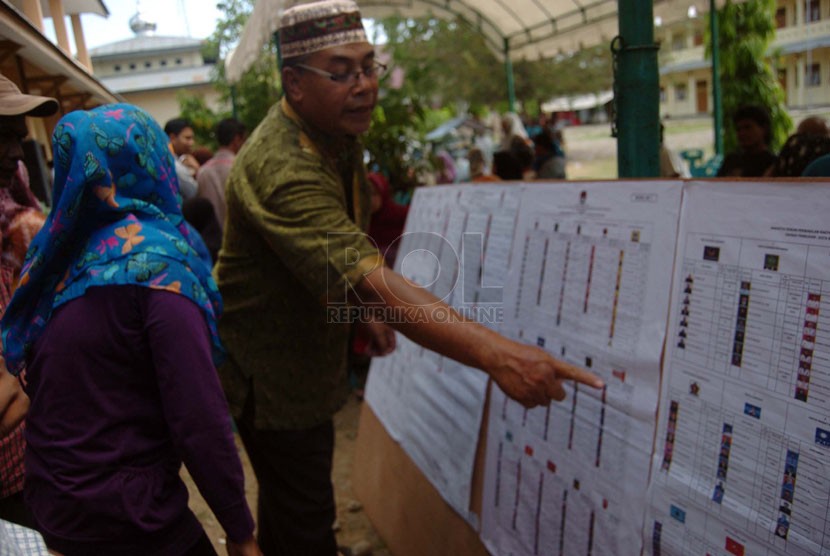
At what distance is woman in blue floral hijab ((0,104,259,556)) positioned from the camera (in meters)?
1.30

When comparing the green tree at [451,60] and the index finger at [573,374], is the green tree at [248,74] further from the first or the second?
the green tree at [451,60]

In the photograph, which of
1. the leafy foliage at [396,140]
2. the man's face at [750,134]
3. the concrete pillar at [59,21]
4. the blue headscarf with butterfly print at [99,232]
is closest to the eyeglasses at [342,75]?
the blue headscarf with butterfly print at [99,232]

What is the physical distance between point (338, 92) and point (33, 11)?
6.85ft

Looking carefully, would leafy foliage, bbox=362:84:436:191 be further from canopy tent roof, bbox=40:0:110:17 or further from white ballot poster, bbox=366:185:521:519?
canopy tent roof, bbox=40:0:110:17

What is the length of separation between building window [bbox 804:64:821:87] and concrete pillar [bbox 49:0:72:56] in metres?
5.02

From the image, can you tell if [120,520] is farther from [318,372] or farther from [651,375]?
[651,375]

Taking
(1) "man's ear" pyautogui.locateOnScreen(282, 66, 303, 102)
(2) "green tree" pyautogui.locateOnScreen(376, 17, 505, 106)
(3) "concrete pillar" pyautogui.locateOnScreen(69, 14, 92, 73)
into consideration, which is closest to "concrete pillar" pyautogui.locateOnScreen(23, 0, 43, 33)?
(3) "concrete pillar" pyautogui.locateOnScreen(69, 14, 92, 73)

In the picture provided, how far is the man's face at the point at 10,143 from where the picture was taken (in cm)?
163

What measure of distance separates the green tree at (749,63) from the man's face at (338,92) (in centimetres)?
453

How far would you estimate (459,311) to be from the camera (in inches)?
96.8

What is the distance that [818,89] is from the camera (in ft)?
13.8

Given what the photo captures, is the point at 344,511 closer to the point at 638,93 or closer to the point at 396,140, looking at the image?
the point at 638,93

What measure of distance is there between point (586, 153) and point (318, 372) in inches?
992

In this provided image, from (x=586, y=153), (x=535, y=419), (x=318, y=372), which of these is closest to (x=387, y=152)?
(x=318, y=372)
